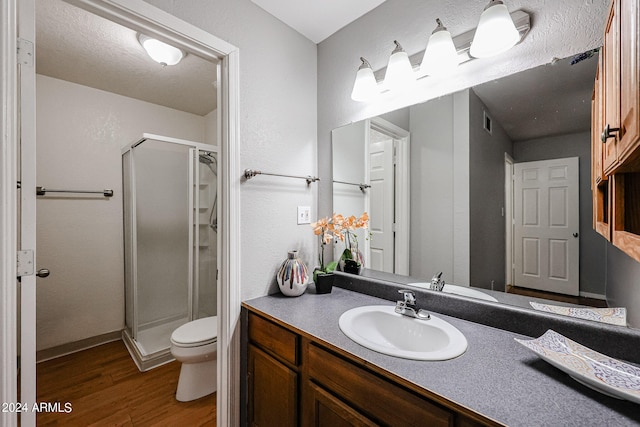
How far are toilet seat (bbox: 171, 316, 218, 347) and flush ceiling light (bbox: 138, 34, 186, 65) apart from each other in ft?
6.16

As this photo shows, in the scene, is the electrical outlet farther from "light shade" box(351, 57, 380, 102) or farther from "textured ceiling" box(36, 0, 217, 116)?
"textured ceiling" box(36, 0, 217, 116)

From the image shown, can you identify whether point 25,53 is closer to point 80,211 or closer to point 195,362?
point 195,362

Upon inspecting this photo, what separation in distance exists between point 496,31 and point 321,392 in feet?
4.95

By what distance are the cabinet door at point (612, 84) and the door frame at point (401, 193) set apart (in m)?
0.77

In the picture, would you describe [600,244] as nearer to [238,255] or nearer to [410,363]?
[410,363]

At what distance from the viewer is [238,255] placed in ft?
4.62

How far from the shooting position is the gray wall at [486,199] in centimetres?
113

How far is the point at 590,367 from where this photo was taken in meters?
0.72

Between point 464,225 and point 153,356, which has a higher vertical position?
point 464,225

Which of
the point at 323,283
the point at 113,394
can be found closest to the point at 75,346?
the point at 113,394

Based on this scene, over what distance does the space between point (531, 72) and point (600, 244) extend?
2.23 feet

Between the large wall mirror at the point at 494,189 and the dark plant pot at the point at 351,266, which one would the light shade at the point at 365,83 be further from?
the dark plant pot at the point at 351,266

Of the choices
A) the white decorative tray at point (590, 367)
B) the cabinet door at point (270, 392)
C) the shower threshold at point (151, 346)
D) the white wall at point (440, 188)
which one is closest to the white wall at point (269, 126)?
the cabinet door at point (270, 392)

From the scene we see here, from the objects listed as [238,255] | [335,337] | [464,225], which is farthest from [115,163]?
[464,225]
